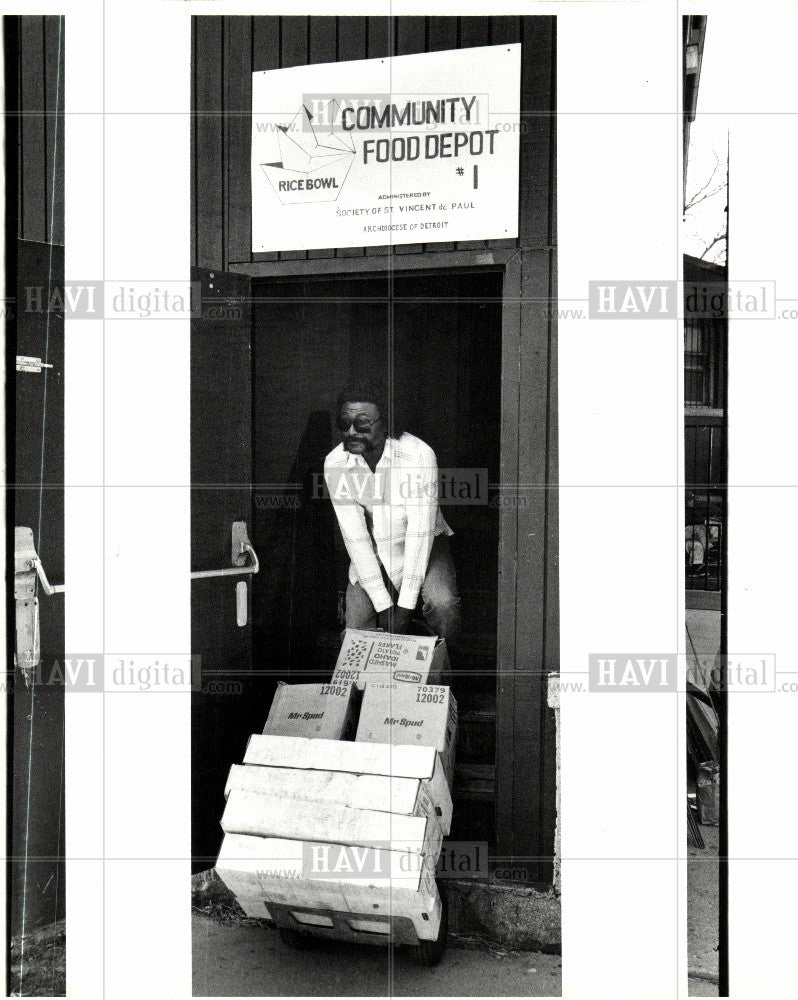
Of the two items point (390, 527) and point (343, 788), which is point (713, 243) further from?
point (343, 788)

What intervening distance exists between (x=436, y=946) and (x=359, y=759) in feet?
2.53

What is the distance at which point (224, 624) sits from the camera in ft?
12.2

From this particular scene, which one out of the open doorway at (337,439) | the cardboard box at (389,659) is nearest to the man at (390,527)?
the open doorway at (337,439)

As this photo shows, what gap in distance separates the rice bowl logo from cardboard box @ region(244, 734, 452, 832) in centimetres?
212

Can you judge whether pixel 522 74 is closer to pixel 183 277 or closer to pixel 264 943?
pixel 183 277

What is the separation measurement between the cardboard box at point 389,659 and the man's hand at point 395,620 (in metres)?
0.22

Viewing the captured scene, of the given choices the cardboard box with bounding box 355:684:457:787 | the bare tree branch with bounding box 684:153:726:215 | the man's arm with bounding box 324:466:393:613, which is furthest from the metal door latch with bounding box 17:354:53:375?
the bare tree branch with bounding box 684:153:726:215

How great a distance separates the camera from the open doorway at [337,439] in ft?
13.2

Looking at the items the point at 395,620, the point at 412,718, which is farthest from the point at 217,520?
the point at 412,718

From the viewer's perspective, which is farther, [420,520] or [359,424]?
[359,424]

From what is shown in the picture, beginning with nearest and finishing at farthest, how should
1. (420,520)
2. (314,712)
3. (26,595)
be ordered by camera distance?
(26,595) → (314,712) → (420,520)

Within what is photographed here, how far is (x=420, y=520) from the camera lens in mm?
3934

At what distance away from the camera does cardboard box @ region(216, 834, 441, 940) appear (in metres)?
2.86

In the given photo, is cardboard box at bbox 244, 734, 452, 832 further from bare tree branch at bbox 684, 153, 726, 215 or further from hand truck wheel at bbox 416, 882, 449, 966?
bare tree branch at bbox 684, 153, 726, 215
